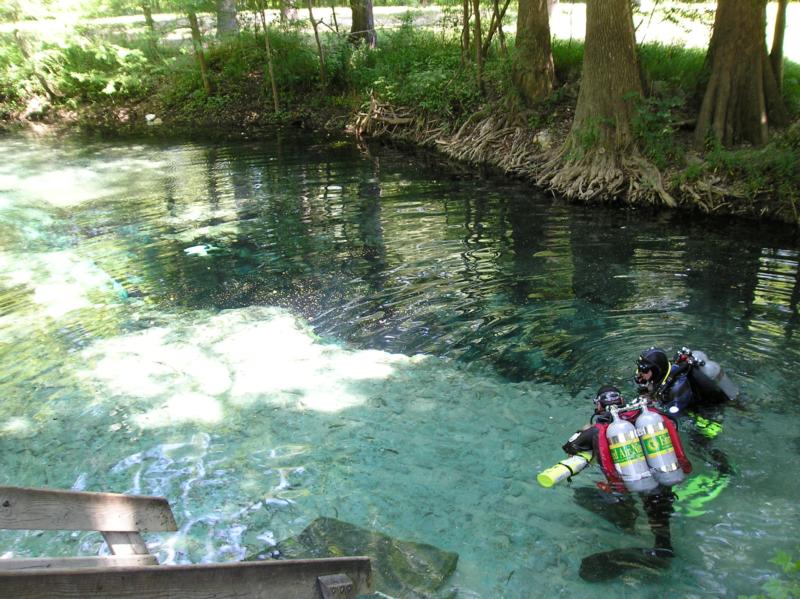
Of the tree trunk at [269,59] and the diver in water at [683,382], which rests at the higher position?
the tree trunk at [269,59]

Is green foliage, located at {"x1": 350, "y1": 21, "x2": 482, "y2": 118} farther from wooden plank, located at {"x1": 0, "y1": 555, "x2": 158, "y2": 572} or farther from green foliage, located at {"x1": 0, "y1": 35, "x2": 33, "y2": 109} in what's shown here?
wooden plank, located at {"x1": 0, "y1": 555, "x2": 158, "y2": 572}

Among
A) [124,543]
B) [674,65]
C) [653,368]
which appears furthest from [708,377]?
[674,65]

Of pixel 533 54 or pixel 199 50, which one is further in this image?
pixel 199 50

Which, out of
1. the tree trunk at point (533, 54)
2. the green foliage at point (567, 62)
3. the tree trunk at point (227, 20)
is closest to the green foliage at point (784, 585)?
the tree trunk at point (533, 54)

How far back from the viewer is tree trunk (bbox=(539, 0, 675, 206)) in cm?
1238

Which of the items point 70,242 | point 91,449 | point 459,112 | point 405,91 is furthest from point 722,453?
point 405,91

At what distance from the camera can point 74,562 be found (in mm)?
3023

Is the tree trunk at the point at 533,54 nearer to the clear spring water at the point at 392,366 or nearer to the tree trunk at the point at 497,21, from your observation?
the tree trunk at the point at 497,21

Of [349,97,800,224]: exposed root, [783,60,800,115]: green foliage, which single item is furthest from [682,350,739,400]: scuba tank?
[783,60,800,115]: green foliage

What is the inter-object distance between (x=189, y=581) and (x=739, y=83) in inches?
508

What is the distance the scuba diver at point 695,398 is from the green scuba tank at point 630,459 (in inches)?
26.7

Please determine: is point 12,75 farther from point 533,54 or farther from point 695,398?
point 695,398

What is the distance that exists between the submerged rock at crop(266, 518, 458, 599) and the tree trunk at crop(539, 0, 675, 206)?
32.0 ft

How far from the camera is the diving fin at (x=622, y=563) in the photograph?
4.22 m
